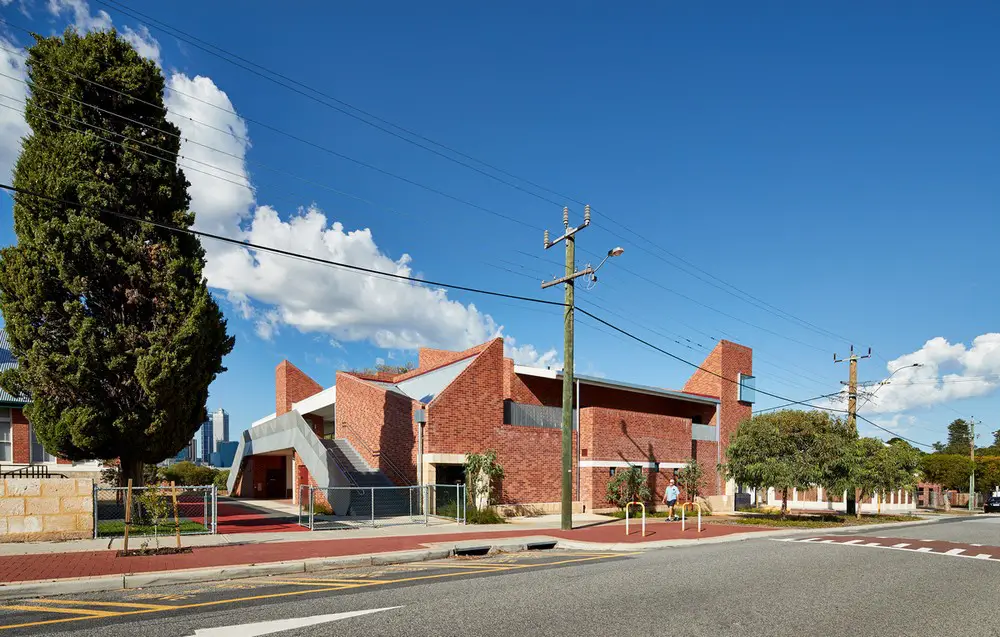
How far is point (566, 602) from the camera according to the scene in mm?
9180

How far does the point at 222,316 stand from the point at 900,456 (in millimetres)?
35990

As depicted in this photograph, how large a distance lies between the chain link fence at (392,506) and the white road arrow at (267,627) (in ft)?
44.8

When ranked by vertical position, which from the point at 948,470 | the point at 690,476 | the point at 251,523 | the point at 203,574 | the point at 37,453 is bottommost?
the point at 948,470

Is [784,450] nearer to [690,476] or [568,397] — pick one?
[690,476]

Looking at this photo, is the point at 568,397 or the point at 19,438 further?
the point at 19,438

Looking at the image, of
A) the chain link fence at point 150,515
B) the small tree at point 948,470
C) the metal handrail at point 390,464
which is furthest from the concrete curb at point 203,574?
the small tree at point 948,470

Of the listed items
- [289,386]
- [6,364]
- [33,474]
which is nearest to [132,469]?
[33,474]

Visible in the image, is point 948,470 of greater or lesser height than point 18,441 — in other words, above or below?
below

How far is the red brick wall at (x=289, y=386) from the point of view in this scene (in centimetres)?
4308

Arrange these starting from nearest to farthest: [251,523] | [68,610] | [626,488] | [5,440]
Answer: [68,610] < [251,523] < [5,440] < [626,488]

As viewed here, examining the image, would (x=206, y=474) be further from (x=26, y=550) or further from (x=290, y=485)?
(x=26, y=550)

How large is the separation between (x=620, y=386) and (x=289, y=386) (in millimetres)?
22004

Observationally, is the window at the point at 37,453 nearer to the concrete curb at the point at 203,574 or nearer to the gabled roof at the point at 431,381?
the gabled roof at the point at 431,381

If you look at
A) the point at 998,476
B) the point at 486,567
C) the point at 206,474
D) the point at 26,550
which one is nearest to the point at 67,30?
the point at 26,550
